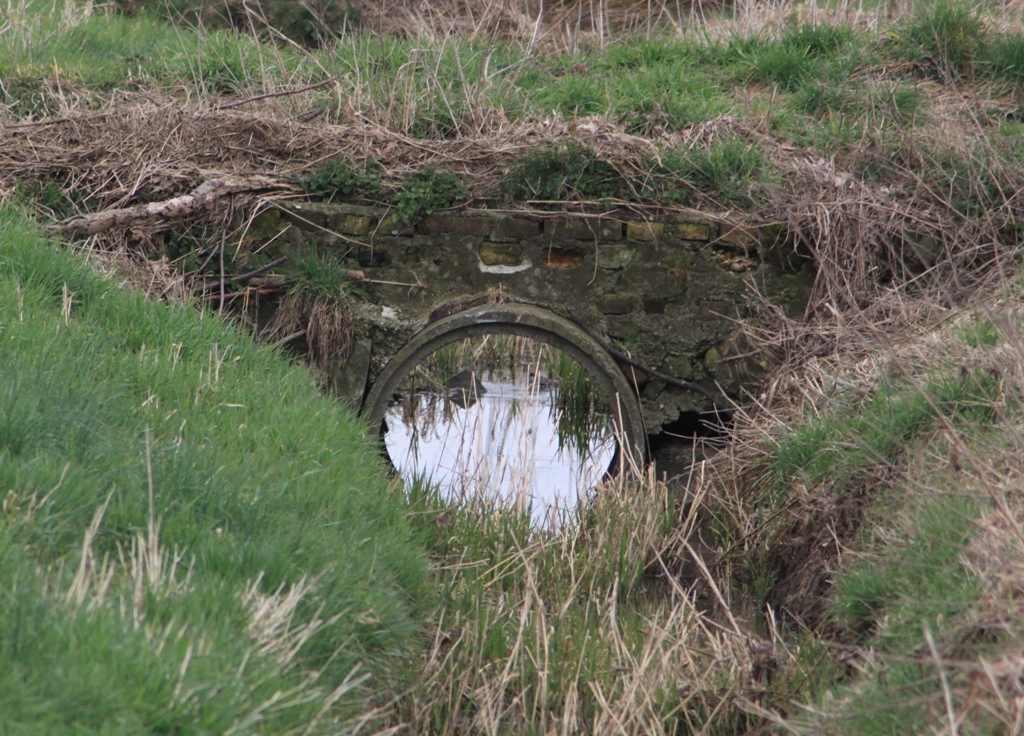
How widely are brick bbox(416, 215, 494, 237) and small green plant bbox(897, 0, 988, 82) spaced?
3807mm

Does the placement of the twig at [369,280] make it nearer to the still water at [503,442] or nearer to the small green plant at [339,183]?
the small green plant at [339,183]

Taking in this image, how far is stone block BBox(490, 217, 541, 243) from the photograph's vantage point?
5848mm

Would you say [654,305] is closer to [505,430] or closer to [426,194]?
[505,430]

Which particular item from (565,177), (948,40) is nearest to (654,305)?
(565,177)

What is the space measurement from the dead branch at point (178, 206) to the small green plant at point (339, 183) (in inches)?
5.1

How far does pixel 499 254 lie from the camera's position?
19.4ft

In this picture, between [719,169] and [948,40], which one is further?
[948,40]

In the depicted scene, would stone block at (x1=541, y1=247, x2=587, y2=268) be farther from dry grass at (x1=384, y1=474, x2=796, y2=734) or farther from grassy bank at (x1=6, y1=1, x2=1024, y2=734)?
dry grass at (x1=384, y1=474, x2=796, y2=734)

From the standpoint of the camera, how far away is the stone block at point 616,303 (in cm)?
592

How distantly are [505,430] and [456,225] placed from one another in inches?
55.8

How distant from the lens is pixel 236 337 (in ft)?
15.8

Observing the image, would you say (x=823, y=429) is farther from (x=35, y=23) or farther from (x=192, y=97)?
(x=35, y=23)

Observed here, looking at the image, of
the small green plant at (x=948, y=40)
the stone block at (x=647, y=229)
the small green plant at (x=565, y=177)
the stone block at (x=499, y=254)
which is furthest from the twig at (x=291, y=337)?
the small green plant at (x=948, y=40)

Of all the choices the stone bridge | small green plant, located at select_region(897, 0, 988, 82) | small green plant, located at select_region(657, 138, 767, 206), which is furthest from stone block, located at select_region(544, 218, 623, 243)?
small green plant, located at select_region(897, 0, 988, 82)
